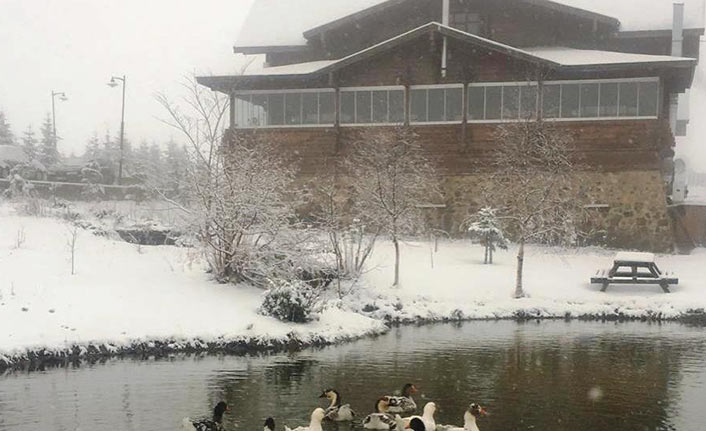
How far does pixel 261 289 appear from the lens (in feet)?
83.1

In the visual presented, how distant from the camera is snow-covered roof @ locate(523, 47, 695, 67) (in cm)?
3544

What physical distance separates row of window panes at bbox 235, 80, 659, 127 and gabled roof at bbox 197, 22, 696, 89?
3.86 ft

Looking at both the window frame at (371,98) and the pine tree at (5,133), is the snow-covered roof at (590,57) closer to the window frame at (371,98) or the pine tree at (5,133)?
the window frame at (371,98)

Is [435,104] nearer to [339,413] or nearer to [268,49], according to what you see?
[268,49]

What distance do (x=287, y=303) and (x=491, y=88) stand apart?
20.0 m

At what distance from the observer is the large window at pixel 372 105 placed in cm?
3934

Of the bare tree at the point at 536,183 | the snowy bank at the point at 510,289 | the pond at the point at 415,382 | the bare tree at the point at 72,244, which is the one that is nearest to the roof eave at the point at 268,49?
the bare tree at the point at 536,183

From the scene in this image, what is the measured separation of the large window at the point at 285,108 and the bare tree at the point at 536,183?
8.85 metres

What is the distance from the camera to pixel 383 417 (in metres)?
13.6

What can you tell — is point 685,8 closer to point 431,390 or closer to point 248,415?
point 431,390

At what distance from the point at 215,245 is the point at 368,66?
17018 millimetres

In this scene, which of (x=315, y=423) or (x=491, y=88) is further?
(x=491, y=88)

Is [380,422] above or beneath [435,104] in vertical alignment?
beneath

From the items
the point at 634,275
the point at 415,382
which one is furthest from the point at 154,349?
the point at 634,275
